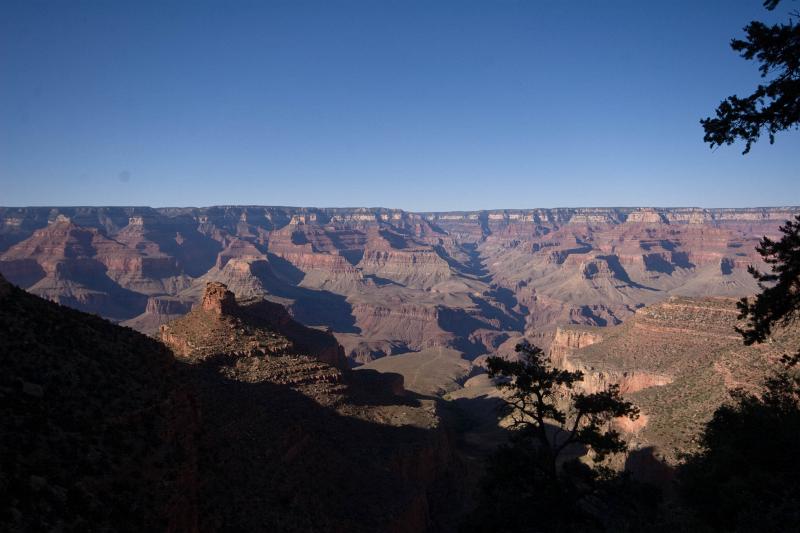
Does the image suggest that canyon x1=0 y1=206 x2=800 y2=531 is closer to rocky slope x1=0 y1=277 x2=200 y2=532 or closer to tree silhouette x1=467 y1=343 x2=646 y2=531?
rocky slope x1=0 y1=277 x2=200 y2=532

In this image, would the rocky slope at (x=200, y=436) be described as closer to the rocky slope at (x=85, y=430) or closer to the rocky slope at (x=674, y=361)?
the rocky slope at (x=85, y=430)

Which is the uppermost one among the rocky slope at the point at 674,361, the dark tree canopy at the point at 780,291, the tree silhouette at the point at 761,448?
the dark tree canopy at the point at 780,291

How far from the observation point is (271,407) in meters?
35.0

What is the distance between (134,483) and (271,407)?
22.5m

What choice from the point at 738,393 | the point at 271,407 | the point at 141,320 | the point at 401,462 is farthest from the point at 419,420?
the point at 141,320

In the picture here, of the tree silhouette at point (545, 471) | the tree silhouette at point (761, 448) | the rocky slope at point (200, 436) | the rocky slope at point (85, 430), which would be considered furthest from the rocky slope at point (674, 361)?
the rocky slope at point (85, 430)

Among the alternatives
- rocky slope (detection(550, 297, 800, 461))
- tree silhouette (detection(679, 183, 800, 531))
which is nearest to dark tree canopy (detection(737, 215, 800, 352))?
tree silhouette (detection(679, 183, 800, 531))

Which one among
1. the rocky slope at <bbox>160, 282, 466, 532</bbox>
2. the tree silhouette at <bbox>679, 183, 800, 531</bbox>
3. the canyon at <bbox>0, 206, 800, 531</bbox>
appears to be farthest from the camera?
the rocky slope at <bbox>160, 282, 466, 532</bbox>

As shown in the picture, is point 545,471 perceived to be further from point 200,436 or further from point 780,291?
point 200,436

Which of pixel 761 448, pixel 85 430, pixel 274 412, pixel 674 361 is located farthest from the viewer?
pixel 674 361

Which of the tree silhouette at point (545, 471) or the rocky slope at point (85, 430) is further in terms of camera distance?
the tree silhouette at point (545, 471)

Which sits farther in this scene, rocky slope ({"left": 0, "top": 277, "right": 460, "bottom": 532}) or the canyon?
the canyon

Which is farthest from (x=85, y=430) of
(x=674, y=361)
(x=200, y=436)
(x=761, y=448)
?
(x=674, y=361)

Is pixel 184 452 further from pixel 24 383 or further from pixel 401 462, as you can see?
pixel 401 462
